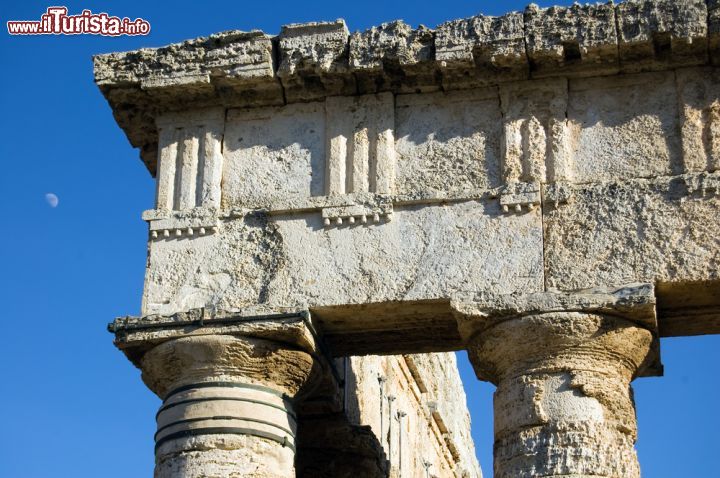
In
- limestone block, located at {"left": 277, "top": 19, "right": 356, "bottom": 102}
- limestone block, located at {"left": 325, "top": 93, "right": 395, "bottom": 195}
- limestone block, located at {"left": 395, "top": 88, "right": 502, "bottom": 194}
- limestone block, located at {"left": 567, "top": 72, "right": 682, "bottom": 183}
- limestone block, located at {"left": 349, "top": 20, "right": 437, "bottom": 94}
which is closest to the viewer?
limestone block, located at {"left": 567, "top": 72, "right": 682, "bottom": 183}

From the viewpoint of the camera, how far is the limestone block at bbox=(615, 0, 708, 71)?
37.2ft

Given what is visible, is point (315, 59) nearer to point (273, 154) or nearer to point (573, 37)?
point (273, 154)

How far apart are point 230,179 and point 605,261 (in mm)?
3096

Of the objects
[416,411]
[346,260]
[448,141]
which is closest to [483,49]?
[448,141]

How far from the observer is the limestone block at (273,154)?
38.8 ft

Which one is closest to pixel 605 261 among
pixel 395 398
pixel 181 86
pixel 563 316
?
pixel 563 316

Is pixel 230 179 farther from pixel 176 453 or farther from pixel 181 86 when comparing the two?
pixel 176 453

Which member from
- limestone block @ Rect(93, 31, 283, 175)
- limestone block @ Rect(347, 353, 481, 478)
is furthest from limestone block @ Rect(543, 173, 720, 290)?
limestone block @ Rect(347, 353, 481, 478)

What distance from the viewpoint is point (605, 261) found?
10.9 meters

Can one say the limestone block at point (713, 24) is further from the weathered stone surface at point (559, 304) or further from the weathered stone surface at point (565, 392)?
the weathered stone surface at point (565, 392)

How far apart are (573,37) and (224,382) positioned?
12.3 ft

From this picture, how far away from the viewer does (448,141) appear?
11734 millimetres

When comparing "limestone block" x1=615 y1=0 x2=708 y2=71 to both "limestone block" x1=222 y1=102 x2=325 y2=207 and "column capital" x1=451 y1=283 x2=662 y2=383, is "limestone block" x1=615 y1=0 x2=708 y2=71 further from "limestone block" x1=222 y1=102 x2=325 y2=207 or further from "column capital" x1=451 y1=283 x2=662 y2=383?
"limestone block" x1=222 y1=102 x2=325 y2=207

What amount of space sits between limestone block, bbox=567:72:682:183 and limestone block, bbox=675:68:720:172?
0.25 feet
